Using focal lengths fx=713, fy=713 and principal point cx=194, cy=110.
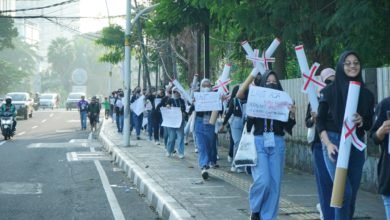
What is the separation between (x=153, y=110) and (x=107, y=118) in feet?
78.3

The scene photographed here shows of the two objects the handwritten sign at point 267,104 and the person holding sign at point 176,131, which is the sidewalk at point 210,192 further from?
the handwritten sign at point 267,104

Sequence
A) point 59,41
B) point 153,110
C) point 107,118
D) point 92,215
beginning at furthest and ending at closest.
Result: point 59,41 < point 107,118 < point 153,110 < point 92,215

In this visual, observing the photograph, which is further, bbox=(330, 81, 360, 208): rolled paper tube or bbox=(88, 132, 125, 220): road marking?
bbox=(88, 132, 125, 220): road marking

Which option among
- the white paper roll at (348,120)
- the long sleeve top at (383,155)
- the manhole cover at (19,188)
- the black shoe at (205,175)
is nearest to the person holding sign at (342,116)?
the white paper roll at (348,120)

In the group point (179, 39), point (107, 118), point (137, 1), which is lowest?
point (107, 118)

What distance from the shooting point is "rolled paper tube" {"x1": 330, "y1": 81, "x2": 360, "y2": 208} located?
572 cm

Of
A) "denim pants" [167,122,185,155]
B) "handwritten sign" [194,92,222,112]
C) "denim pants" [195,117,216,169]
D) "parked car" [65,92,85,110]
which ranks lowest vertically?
"parked car" [65,92,85,110]

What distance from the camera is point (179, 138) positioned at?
16.6 meters

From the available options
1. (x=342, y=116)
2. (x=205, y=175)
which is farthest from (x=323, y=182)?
(x=205, y=175)

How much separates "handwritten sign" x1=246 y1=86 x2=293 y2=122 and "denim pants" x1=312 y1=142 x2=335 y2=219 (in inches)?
29.7

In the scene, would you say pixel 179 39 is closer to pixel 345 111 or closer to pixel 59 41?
pixel 345 111

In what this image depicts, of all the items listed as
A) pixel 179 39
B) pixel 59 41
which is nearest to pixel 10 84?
pixel 59 41

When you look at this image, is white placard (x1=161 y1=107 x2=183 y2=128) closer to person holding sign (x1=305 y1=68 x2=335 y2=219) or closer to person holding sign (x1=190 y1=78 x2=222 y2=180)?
person holding sign (x1=190 y1=78 x2=222 y2=180)

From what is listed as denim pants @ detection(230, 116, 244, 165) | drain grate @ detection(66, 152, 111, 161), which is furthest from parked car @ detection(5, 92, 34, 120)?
denim pants @ detection(230, 116, 244, 165)
